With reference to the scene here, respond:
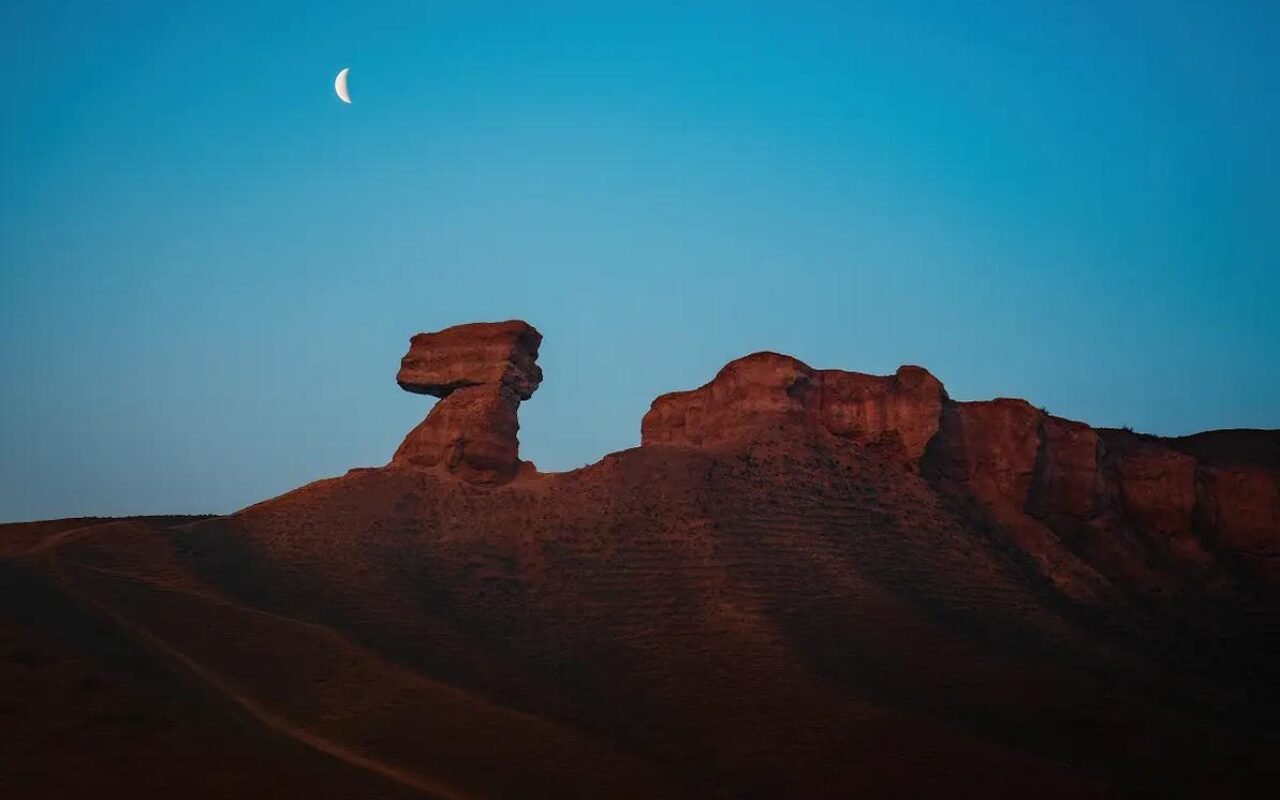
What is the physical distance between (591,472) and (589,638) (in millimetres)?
9048

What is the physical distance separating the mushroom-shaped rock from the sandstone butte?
124 mm

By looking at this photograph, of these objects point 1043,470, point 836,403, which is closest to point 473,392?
point 836,403

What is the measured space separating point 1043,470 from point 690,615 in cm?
1957

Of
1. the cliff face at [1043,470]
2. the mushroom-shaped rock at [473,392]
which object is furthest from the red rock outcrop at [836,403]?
the mushroom-shaped rock at [473,392]

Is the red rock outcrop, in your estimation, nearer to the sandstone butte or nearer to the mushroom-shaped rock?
the sandstone butte

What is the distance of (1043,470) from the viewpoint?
4666 cm

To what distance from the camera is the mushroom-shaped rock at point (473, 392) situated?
42.4m

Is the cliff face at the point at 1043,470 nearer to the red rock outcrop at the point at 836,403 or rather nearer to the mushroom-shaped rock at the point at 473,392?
the red rock outcrop at the point at 836,403

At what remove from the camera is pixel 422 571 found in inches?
1469

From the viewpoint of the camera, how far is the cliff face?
145 ft

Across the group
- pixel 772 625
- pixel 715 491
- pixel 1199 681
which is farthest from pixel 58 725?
pixel 1199 681

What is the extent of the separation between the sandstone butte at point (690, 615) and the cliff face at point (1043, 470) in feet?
0.43

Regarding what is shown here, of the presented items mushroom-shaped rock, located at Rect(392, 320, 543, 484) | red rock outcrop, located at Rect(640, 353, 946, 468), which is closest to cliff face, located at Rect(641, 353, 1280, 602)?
red rock outcrop, located at Rect(640, 353, 946, 468)

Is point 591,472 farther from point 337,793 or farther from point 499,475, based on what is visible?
point 337,793
